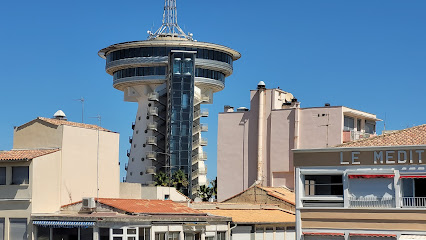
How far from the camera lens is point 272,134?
372 feet

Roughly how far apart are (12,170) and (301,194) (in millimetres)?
19642

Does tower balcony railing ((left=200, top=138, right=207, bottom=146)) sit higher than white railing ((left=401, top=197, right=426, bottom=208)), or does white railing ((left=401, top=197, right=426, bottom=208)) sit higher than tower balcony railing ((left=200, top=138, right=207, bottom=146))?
tower balcony railing ((left=200, top=138, right=207, bottom=146))

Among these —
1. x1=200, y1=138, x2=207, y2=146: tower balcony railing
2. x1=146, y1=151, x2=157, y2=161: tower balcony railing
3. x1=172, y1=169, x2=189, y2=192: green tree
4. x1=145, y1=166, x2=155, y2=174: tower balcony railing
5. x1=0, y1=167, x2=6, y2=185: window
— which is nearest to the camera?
x1=0, y1=167, x2=6, y2=185: window

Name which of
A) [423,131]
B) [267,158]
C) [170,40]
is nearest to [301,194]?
[423,131]

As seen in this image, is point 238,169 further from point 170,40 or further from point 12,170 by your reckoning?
point 12,170

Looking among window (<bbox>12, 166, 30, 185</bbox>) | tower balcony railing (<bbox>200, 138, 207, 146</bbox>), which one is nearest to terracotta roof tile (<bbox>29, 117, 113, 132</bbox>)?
window (<bbox>12, 166, 30, 185</bbox>)

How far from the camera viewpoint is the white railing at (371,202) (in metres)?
40.0

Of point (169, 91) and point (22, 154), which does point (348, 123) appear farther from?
point (22, 154)

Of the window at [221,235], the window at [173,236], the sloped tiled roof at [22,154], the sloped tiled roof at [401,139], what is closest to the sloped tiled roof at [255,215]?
the window at [221,235]

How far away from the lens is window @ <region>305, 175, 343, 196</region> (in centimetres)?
4141

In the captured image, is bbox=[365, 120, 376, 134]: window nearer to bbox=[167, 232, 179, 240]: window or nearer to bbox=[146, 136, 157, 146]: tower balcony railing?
bbox=[146, 136, 157, 146]: tower balcony railing

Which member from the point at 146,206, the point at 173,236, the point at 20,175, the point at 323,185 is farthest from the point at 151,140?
the point at 323,185

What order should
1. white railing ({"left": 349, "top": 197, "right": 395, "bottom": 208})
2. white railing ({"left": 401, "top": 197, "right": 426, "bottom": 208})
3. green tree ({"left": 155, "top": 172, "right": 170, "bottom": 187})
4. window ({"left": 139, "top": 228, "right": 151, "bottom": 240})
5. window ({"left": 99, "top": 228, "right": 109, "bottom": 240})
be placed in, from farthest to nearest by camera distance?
green tree ({"left": 155, "top": 172, "right": 170, "bottom": 187})
window ({"left": 139, "top": 228, "right": 151, "bottom": 240})
window ({"left": 99, "top": 228, "right": 109, "bottom": 240})
white railing ({"left": 349, "top": 197, "right": 395, "bottom": 208})
white railing ({"left": 401, "top": 197, "right": 426, "bottom": 208})

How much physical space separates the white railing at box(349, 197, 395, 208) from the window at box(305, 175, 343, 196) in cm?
81
